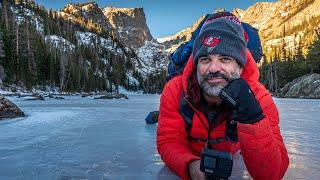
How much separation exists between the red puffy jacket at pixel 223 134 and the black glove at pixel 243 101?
66 mm

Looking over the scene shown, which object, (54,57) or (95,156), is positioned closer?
(95,156)

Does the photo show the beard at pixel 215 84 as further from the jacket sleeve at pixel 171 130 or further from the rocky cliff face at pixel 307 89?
the rocky cliff face at pixel 307 89

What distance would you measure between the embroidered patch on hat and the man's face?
10cm

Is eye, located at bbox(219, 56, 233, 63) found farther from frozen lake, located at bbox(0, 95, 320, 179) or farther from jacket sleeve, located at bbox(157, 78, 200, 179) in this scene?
frozen lake, located at bbox(0, 95, 320, 179)

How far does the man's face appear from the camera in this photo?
310cm

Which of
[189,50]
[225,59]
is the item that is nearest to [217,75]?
[225,59]

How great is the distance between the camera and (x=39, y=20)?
15525cm

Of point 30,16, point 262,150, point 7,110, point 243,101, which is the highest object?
point 30,16

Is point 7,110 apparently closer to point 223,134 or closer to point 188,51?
point 188,51

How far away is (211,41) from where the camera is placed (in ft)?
10.7

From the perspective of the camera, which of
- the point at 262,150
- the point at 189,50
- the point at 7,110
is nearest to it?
the point at 262,150

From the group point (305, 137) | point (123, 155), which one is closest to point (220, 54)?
point (123, 155)

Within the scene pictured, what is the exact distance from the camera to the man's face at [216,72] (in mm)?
3100

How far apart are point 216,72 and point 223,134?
757 mm
